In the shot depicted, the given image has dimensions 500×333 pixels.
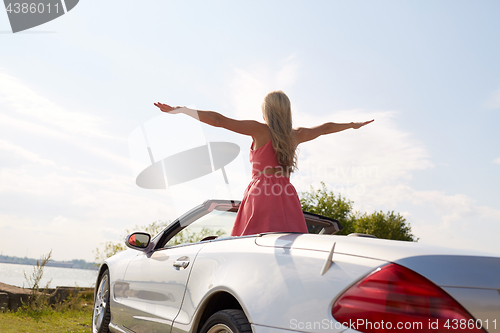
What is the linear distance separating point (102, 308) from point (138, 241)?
59.3 inches

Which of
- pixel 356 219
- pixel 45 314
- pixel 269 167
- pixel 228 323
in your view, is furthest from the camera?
pixel 356 219

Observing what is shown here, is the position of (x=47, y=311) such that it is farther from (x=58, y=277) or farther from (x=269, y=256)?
(x=269, y=256)

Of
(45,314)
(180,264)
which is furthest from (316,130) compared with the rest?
(45,314)

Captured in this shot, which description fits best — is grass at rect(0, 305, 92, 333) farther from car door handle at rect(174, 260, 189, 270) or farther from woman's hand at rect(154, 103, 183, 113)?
woman's hand at rect(154, 103, 183, 113)

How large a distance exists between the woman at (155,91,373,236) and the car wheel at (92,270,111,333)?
1975 millimetres

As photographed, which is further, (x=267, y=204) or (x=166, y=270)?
(x=267, y=204)

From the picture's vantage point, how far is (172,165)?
4434 millimetres

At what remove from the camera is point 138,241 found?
3732mm

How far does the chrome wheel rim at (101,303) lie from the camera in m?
4.61

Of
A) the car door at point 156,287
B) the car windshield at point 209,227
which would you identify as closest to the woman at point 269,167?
the car windshield at point 209,227

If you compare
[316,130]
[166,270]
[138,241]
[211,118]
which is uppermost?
[316,130]

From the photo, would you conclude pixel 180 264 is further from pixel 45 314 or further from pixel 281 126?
pixel 45 314

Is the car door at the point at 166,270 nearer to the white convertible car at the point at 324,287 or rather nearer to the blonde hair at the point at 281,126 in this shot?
the white convertible car at the point at 324,287

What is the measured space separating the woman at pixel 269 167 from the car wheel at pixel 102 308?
197 cm
